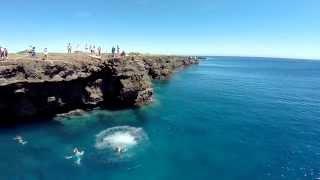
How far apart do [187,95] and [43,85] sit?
46.1 metres

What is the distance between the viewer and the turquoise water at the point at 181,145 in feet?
137

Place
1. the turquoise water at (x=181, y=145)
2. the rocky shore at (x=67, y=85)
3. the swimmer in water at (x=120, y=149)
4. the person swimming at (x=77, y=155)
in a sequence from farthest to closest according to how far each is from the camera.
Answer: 1. the rocky shore at (x=67, y=85)
2. the swimmer in water at (x=120, y=149)
3. the person swimming at (x=77, y=155)
4. the turquoise water at (x=181, y=145)

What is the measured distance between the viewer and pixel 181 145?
51688 mm

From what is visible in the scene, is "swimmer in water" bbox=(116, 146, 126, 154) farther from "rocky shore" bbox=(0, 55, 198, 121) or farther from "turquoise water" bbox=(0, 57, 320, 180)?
"rocky shore" bbox=(0, 55, 198, 121)

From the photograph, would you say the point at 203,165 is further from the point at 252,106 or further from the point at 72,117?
the point at 252,106

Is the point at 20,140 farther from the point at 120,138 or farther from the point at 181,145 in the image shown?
the point at 181,145

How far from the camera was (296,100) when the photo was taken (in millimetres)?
94000

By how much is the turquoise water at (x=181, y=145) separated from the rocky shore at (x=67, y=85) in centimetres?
429

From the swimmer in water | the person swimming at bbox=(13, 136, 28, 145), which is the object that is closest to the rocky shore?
the person swimming at bbox=(13, 136, 28, 145)

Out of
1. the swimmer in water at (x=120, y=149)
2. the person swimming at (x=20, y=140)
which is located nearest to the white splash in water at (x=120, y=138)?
the swimmer in water at (x=120, y=149)

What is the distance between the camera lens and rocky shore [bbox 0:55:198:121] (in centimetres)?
6022

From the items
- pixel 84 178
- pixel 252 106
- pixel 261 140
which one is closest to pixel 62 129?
pixel 84 178

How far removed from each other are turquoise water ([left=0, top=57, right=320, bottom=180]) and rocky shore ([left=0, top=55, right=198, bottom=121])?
4.29 m

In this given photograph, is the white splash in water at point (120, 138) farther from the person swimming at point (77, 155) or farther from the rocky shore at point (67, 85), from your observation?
the rocky shore at point (67, 85)
